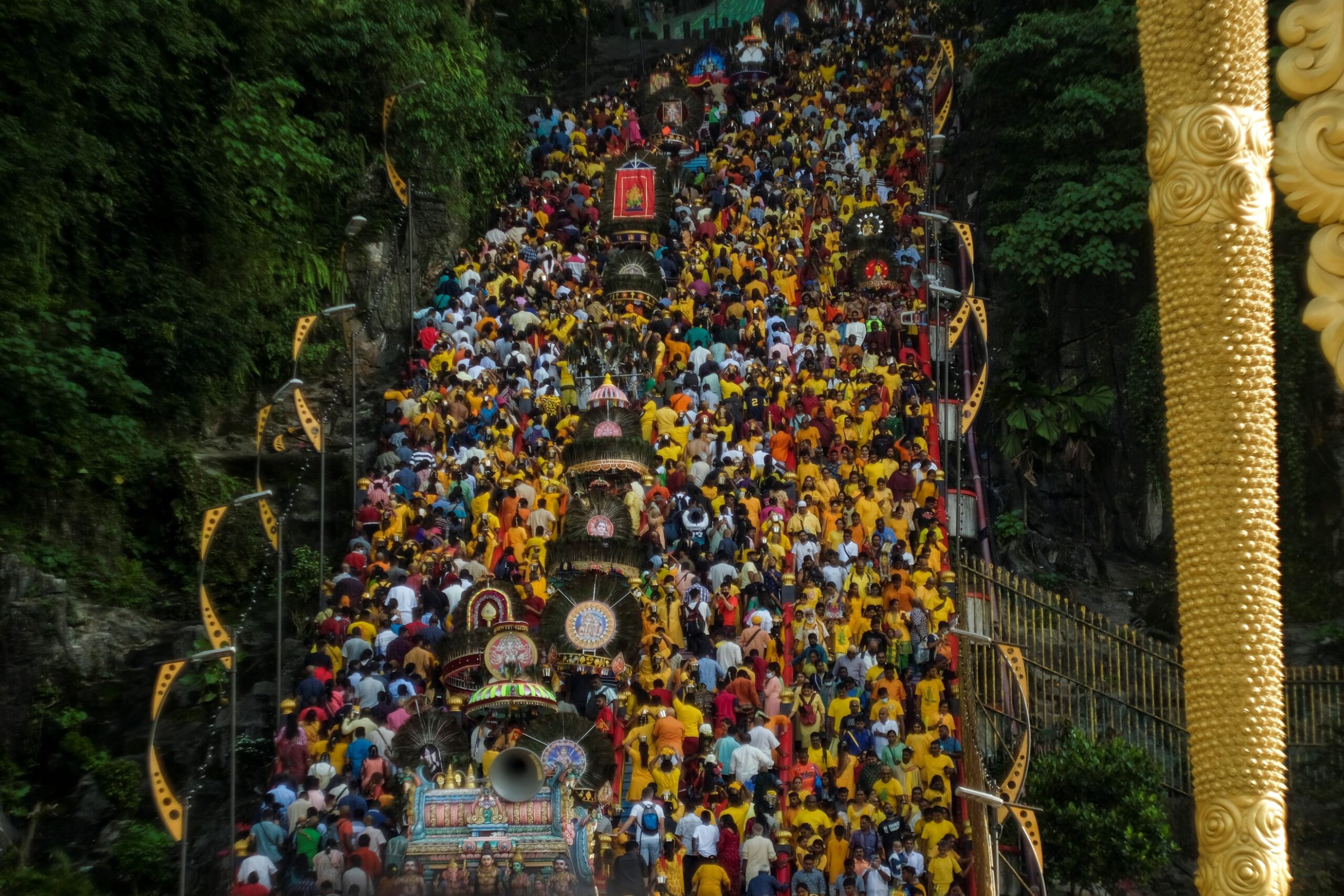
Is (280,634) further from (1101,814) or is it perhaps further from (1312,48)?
(1312,48)

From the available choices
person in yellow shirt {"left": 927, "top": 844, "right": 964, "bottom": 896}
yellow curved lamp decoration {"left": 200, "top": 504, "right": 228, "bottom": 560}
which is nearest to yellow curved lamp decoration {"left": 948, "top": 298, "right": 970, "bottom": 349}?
person in yellow shirt {"left": 927, "top": 844, "right": 964, "bottom": 896}

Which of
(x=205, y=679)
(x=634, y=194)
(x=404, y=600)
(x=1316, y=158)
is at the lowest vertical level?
(x=205, y=679)

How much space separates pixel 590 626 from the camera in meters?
18.4

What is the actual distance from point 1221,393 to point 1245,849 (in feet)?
5.42

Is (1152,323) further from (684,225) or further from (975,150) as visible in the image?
(684,225)

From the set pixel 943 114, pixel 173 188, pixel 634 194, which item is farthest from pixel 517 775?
pixel 943 114

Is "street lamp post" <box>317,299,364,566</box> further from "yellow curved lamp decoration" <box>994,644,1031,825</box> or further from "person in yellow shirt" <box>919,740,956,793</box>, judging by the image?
"yellow curved lamp decoration" <box>994,644,1031,825</box>

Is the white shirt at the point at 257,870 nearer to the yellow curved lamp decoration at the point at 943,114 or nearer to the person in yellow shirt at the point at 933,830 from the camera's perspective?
the person in yellow shirt at the point at 933,830

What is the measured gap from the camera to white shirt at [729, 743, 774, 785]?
16.7 metres

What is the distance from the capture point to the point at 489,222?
106 feet

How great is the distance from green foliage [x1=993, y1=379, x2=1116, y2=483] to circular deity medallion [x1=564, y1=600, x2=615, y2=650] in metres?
9.88

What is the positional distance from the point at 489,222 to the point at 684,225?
169 inches

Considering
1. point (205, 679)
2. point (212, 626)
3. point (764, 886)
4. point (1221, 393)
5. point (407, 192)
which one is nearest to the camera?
point (1221, 393)

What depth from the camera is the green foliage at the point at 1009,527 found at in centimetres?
2555
